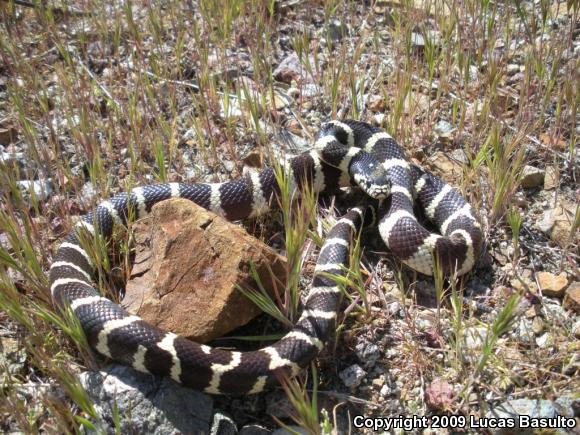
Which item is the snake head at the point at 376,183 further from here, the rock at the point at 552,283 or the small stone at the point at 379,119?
the rock at the point at 552,283

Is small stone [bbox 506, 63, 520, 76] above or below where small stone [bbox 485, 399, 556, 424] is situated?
above

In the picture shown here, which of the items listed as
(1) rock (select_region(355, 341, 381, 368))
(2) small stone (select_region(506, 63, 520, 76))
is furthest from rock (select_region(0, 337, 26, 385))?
(2) small stone (select_region(506, 63, 520, 76))

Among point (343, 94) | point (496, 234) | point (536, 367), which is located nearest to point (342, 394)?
point (536, 367)

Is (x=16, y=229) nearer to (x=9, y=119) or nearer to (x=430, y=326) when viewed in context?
(x=9, y=119)

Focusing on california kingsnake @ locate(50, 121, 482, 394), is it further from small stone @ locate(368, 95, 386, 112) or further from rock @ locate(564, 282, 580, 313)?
rock @ locate(564, 282, 580, 313)

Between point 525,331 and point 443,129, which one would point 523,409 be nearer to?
point 525,331
